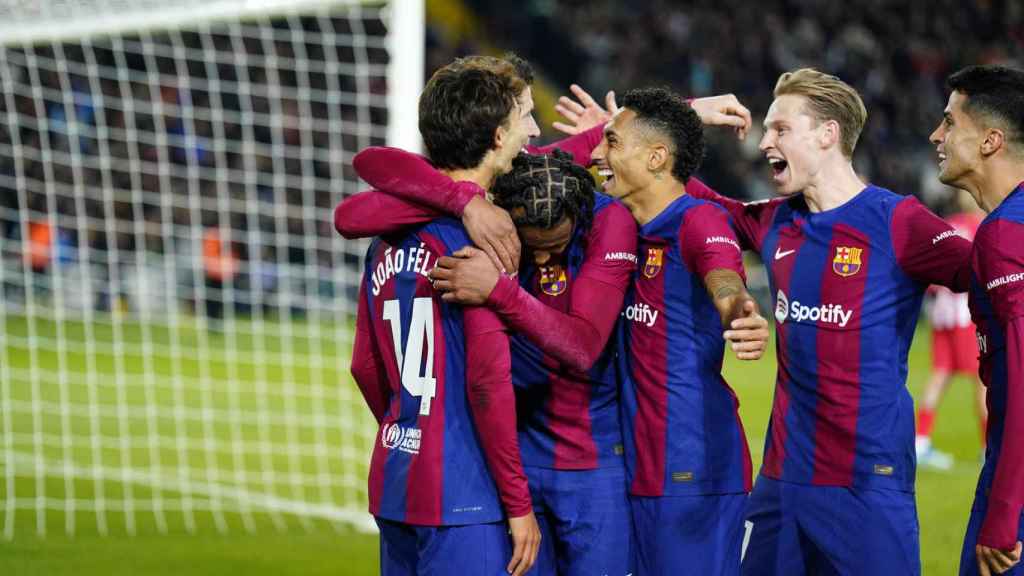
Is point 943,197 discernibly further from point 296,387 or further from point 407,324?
point 407,324

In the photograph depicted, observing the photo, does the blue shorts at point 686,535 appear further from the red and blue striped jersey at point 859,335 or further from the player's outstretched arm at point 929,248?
the player's outstretched arm at point 929,248

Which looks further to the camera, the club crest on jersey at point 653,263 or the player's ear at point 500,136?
the club crest on jersey at point 653,263

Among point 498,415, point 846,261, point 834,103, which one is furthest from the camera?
point 834,103

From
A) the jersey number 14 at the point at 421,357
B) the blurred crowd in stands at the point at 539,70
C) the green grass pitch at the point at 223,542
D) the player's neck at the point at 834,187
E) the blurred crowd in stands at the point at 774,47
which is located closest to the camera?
the jersey number 14 at the point at 421,357

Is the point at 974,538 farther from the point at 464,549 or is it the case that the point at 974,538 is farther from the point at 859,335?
the point at 464,549

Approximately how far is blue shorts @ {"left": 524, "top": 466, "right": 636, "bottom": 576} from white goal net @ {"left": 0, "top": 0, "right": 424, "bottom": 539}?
332 centimetres

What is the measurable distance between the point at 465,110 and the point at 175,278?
13031 millimetres

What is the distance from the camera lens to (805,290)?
382cm

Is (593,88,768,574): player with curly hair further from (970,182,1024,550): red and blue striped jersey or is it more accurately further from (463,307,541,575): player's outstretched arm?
(970,182,1024,550): red and blue striped jersey

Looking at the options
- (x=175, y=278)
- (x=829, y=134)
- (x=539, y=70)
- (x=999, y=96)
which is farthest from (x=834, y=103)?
(x=539, y=70)

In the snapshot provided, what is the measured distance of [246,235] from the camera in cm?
1647

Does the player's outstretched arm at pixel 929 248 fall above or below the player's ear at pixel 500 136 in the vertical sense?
below

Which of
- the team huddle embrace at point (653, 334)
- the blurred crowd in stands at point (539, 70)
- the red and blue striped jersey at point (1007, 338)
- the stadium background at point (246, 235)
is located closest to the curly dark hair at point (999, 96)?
the team huddle embrace at point (653, 334)

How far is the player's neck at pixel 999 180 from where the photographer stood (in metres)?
3.49
